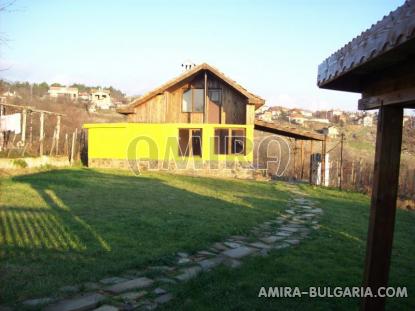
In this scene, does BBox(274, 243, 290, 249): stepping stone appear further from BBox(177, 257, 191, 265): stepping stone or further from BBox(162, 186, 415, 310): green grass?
BBox(177, 257, 191, 265): stepping stone

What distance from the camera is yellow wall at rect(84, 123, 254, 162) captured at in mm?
19312

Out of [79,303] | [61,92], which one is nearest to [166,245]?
[79,303]

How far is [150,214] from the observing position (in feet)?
25.5

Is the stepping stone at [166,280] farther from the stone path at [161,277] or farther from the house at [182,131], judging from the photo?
the house at [182,131]

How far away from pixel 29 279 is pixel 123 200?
5.39m

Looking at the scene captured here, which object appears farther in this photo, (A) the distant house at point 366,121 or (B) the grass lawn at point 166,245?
(A) the distant house at point 366,121

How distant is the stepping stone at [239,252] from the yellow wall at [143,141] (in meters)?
13.4

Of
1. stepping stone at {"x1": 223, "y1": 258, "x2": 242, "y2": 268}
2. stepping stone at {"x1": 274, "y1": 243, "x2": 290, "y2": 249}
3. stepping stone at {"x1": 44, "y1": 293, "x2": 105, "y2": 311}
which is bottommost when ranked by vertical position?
stepping stone at {"x1": 274, "y1": 243, "x2": 290, "y2": 249}

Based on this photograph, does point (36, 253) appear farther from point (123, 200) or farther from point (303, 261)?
point (123, 200)

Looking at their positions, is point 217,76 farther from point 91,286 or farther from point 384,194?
point 384,194

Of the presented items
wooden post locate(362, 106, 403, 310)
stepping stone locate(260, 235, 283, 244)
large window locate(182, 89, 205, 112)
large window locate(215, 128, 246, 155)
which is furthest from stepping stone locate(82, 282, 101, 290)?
large window locate(182, 89, 205, 112)

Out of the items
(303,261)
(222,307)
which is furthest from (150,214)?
(222,307)

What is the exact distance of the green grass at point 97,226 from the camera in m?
4.29

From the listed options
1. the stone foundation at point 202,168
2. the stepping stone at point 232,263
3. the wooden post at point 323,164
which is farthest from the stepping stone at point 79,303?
the wooden post at point 323,164
